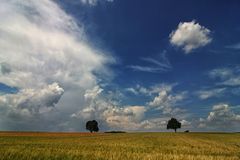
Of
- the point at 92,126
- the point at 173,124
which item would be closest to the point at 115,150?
the point at 92,126

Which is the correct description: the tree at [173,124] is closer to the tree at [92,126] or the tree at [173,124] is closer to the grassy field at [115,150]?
the tree at [92,126]

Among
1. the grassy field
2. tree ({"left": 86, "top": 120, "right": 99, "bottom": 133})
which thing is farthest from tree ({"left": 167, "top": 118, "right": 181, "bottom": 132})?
the grassy field

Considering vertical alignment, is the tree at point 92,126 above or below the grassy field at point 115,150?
above

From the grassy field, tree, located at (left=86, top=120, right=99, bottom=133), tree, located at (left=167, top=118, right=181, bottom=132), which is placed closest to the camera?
the grassy field

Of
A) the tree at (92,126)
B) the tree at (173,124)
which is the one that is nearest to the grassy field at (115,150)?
the tree at (92,126)

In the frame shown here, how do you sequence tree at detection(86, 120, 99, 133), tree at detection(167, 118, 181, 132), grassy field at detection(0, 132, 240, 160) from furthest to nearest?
tree at detection(167, 118, 181, 132)
tree at detection(86, 120, 99, 133)
grassy field at detection(0, 132, 240, 160)

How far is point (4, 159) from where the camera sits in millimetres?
16281

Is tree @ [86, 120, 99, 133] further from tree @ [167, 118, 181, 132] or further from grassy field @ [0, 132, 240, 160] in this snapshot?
grassy field @ [0, 132, 240, 160]

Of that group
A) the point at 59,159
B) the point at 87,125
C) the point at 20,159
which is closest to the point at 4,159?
the point at 20,159

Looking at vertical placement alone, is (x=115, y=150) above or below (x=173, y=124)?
below

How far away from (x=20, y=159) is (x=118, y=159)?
6.12 m

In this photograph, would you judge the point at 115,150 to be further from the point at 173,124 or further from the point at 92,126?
the point at 173,124

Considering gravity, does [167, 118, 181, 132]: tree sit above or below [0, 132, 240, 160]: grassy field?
above

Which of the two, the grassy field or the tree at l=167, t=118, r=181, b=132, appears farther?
the tree at l=167, t=118, r=181, b=132
